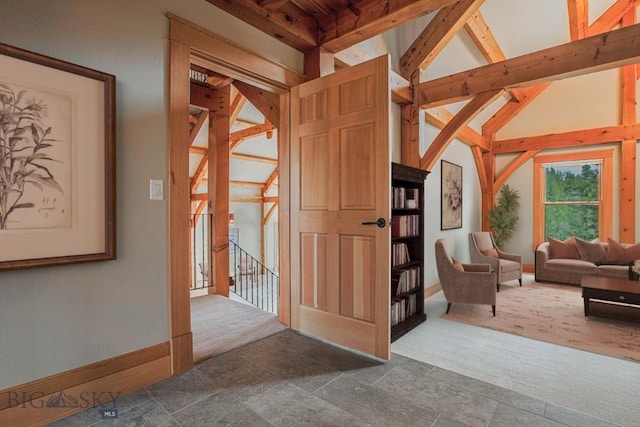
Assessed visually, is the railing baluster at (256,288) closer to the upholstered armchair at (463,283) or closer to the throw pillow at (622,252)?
the upholstered armchair at (463,283)

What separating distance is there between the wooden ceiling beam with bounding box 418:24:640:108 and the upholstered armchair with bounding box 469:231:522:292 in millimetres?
2565

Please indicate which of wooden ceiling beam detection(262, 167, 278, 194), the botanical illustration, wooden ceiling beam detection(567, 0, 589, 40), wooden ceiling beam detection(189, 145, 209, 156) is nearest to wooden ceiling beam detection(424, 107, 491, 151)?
wooden ceiling beam detection(567, 0, 589, 40)

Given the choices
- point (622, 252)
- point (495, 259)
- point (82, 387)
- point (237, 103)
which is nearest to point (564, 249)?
point (622, 252)

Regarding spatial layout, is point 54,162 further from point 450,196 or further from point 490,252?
point 490,252

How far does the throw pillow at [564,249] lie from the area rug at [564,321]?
1.16 metres

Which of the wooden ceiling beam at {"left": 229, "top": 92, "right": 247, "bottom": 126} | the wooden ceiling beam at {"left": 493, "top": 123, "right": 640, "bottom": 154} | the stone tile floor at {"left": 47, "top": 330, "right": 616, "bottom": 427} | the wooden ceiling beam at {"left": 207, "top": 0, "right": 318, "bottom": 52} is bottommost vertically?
the stone tile floor at {"left": 47, "top": 330, "right": 616, "bottom": 427}

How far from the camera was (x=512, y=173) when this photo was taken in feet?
21.8

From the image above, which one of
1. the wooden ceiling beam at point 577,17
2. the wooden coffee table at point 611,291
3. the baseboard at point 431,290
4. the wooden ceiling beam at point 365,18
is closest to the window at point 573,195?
the wooden ceiling beam at point 577,17

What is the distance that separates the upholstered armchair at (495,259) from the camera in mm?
4828

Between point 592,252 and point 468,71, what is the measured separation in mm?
3836

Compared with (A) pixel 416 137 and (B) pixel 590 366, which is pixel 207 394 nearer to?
(B) pixel 590 366

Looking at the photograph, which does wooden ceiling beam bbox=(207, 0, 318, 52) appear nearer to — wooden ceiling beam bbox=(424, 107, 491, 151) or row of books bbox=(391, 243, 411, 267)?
row of books bbox=(391, 243, 411, 267)

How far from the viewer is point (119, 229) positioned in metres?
1.82

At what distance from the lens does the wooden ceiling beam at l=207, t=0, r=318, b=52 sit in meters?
2.34
